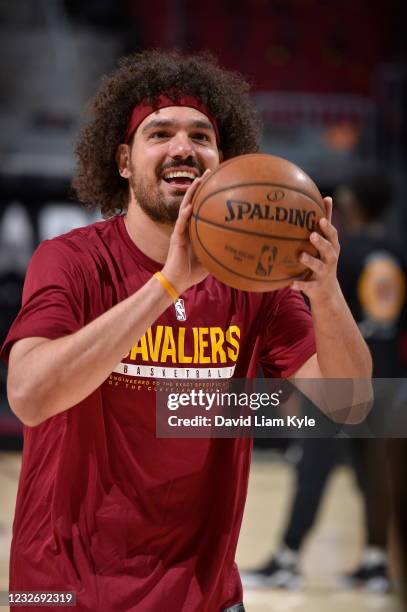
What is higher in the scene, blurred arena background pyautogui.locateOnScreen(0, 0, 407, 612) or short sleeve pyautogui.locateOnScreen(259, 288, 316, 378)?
blurred arena background pyautogui.locateOnScreen(0, 0, 407, 612)

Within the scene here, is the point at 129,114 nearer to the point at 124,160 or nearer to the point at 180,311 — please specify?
the point at 124,160

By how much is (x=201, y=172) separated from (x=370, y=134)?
27.9ft

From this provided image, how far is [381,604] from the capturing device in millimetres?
4504

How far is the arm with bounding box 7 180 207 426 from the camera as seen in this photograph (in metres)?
1.93

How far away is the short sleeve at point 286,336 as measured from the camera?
97.0 inches

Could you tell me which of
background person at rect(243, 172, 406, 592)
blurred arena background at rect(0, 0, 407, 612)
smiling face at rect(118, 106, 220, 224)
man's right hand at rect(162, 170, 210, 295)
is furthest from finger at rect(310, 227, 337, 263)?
blurred arena background at rect(0, 0, 407, 612)

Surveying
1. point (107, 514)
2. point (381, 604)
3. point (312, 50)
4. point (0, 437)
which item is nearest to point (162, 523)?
point (107, 514)

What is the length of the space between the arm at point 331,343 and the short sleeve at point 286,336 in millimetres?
45

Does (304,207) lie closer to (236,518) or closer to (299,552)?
(236,518)

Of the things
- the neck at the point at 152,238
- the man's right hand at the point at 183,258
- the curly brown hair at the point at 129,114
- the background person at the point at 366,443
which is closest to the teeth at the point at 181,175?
the neck at the point at 152,238

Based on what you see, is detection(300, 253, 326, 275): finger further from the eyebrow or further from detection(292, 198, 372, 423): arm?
the eyebrow

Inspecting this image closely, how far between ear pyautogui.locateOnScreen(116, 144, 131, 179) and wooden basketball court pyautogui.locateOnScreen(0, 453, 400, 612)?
2.50m

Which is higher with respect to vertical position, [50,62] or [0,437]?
[50,62]

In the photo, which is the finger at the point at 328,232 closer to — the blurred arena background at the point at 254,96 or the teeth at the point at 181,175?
the teeth at the point at 181,175
